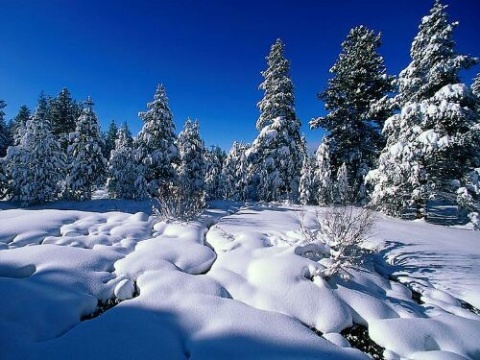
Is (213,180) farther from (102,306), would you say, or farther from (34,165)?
(102,306)

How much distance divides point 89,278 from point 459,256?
330 inches

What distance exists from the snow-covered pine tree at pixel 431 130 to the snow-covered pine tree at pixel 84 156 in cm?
2001

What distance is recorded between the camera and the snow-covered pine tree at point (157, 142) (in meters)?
18.2

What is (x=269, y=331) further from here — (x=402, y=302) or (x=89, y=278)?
(x=89, y=278)

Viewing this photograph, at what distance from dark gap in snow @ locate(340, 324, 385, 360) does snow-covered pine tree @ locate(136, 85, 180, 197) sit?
53.6 ft

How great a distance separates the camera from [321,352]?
2.78 meters

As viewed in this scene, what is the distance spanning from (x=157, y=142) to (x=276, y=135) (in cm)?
916

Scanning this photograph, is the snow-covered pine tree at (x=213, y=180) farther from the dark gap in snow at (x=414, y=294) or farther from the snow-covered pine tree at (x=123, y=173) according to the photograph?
the dark gap in snow at (x=414, y=294)

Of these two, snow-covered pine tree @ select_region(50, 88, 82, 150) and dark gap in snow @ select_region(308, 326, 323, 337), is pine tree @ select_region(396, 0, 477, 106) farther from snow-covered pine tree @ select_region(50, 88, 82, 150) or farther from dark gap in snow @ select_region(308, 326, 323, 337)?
snow-covered pine tree @ select_region(50, 88, 82, 150)

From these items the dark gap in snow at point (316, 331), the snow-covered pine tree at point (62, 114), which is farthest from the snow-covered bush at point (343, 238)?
the snow-covered pine tree at point (62, 114)

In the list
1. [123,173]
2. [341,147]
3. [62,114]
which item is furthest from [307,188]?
[62,114]

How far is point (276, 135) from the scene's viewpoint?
15.9 metres

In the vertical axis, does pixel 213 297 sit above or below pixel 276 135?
below

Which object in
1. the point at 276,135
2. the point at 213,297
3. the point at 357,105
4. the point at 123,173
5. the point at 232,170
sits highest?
the point at 357,105
